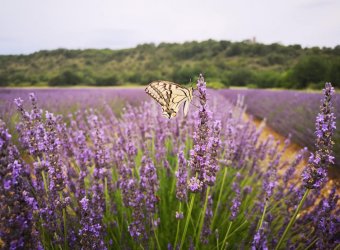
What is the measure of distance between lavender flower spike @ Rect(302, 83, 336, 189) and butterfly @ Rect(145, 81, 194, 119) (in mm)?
861

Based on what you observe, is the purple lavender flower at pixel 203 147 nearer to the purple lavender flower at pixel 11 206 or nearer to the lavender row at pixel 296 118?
the purple lavender flower at pixel 11 206

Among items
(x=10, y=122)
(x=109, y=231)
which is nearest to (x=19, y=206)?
(x=109, y=231)

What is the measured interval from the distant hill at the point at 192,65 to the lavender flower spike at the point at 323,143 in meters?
4.39

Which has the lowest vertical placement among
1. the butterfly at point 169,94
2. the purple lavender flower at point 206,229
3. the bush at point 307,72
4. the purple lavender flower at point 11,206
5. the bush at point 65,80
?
the purple lavender flower at point 206,229

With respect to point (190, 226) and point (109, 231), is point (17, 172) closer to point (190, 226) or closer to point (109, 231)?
point (109, 231)

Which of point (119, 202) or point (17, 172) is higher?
point (17, 172)

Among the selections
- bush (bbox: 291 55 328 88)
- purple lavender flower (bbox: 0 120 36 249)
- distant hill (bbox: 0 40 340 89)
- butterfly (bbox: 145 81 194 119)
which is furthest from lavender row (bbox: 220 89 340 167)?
bush (bbox: 291 55 328 88)

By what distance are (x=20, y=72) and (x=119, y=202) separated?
443cm

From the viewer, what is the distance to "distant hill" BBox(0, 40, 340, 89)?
10.4 meters

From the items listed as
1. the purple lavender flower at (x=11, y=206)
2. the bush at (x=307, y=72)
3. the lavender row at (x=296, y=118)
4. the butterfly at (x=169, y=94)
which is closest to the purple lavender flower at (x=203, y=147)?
the butterfly at (x=169, y=94)

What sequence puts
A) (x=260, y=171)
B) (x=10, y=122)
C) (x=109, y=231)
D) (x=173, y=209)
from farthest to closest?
(x=10, y=122) → (x=260, y=171) → (x=173, y=209) → (x=109, y=231)

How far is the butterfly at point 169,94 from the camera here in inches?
79.5

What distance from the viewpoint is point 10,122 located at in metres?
3.99

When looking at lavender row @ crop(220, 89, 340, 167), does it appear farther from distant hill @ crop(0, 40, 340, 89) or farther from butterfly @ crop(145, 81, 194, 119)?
butterfly @ crop(145, 81, 194, 119)
